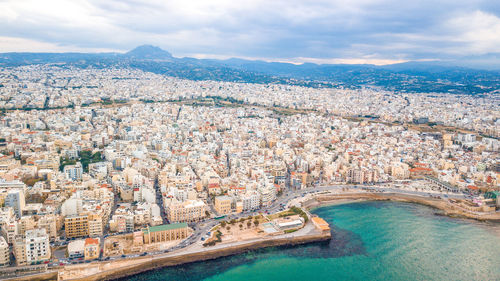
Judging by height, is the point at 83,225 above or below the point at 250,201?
below

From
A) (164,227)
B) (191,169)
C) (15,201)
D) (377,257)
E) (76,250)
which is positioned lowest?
(377,257)

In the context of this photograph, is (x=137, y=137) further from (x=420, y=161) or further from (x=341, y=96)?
(x=341, y=96)

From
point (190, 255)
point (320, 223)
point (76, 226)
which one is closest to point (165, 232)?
point (190, 255)

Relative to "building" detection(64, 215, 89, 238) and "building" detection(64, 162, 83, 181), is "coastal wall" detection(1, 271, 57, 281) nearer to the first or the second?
"building" detection(64, 215, 89, 238)

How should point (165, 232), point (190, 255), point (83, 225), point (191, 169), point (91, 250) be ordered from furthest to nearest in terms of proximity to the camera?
point (191, 169) → point (83, 225) → point (165, 232) → point (190, 255) → point (91, 250)

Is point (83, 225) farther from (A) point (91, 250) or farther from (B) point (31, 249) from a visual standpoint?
(B) point (31, 249)

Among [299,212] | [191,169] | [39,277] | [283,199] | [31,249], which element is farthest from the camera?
[191,169]

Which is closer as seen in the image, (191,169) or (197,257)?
(197,257)
